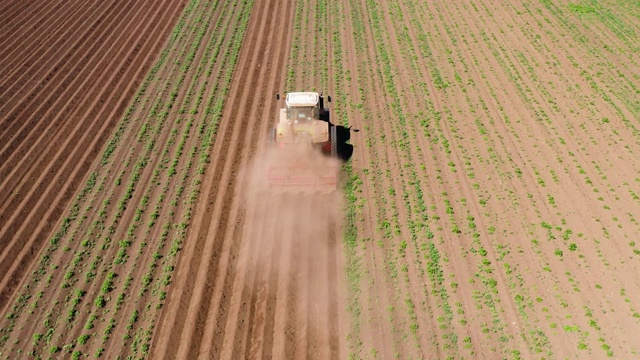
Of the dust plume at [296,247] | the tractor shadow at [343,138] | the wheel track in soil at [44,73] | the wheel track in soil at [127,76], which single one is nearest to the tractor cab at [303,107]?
the tractor shadow at [343,138]

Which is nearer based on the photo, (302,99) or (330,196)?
(330,196)

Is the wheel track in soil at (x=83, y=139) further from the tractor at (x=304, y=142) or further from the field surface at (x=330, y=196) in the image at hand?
the tractor at (x=304, y=142)

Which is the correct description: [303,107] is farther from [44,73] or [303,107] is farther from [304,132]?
[44,73]

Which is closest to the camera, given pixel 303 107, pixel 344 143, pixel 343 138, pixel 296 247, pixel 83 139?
pixel 296 247

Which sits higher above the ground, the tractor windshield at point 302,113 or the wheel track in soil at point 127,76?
the tractor windshield at point 302,113

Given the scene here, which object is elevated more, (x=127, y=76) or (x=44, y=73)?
(x=44, y=73)

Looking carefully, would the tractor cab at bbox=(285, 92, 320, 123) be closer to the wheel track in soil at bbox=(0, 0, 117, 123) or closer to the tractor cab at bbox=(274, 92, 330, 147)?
the tractor cab at bbox=(274, 92, 330, 147)

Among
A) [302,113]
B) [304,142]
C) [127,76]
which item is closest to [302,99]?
[302,113]
